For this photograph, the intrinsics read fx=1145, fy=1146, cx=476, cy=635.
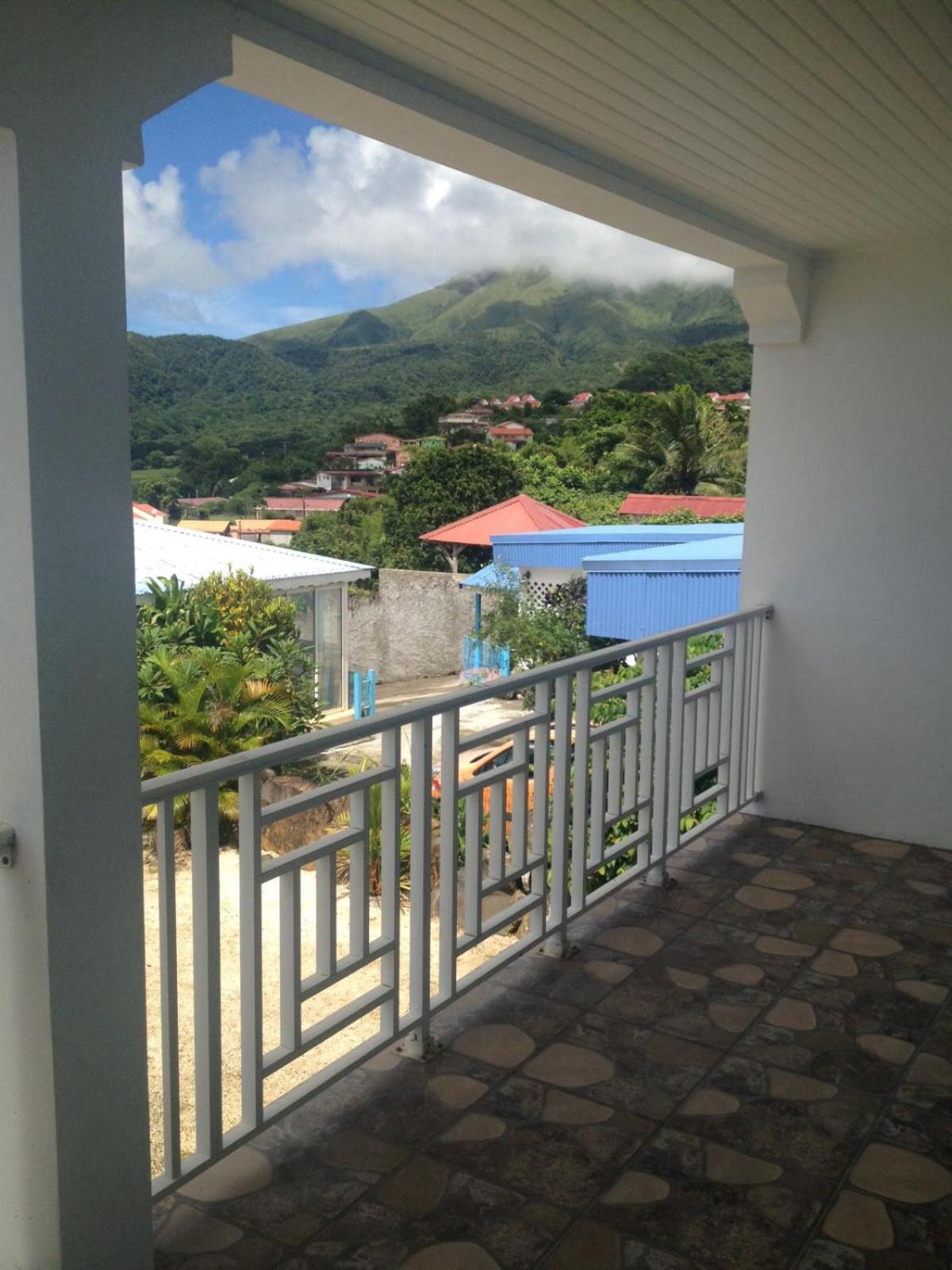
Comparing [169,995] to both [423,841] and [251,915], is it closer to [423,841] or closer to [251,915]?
[251,915]

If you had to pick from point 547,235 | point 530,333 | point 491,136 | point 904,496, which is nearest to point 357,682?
point 904,496

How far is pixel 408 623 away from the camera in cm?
2517

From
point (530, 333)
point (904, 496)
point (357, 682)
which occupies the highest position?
point (530, 333)

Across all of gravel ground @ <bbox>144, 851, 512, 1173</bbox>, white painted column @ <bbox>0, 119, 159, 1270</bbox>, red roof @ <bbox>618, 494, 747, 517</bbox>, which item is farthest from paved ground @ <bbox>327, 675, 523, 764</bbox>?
white painted column @ <bbox>0, 119, 159, 1270</bbox>

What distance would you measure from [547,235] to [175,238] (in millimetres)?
17892

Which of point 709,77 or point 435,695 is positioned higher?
point 709,77

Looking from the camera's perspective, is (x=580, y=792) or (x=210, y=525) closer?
(x=580, y=792)

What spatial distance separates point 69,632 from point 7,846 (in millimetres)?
320

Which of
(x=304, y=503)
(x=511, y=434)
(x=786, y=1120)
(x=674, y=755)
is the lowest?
(x=786, y=1120)

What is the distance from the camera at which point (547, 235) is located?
5225 cm

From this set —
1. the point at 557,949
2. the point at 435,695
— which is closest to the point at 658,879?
the point at 557,949

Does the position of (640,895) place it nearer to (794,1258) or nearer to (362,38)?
(794,1258)

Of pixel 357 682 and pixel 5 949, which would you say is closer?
pixel 5 949

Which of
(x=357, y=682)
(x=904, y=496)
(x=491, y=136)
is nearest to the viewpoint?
(x=491, y=136)
